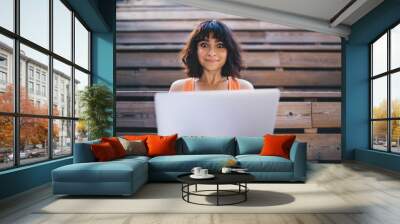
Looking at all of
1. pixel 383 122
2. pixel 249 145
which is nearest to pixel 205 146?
pixel 249 145

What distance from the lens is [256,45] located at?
8.16m

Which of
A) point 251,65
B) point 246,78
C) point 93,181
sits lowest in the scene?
point 93,181

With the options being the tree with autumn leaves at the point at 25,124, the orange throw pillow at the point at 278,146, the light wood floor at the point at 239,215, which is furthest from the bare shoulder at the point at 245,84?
the tree with autumn leaves at the point at 25,124

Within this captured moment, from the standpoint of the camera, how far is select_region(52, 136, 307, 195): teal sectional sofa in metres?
4.63

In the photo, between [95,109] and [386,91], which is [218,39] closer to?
[95,109]

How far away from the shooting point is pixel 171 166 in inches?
226

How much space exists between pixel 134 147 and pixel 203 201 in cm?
223

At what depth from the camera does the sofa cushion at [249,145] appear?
6508 mm

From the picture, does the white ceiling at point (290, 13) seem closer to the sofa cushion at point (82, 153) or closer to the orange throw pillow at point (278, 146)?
the orange throw pillow at point (278, 146)

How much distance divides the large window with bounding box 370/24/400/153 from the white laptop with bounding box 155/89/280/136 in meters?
2.24

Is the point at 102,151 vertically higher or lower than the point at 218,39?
lower

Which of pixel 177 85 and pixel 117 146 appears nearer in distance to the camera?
pixel 117 146

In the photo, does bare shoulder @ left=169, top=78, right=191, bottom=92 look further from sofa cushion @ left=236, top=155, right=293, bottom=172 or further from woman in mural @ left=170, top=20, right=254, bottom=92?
sofa cushion @ left=236, top=155, right=293, bottom=172

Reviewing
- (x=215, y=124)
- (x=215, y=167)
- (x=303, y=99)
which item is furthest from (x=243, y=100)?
(x=215, y=167)
